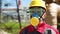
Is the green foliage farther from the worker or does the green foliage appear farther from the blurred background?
the worker

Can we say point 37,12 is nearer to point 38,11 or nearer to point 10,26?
point 38,11

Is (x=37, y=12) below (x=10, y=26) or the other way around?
the other way around

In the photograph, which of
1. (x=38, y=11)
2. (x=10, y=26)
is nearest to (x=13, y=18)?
(x=10, y=26)

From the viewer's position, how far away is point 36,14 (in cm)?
207

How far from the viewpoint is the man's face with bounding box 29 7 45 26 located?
2.06m

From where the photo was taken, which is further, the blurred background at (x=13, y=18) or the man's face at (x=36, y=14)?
the blurred background at (x=13, y=18)

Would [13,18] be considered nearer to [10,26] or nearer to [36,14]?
[10,26]

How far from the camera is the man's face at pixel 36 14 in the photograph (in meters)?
2.06

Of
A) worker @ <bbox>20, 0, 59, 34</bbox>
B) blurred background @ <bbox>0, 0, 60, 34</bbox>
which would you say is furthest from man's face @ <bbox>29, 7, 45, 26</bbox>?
blurred background @ <bbox>0, 0, 60, 34</bbox>

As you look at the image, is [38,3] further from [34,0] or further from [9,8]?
[9,8]

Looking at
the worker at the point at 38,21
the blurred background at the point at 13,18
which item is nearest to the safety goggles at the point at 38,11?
the worker at the point at 38,21

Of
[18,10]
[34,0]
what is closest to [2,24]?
[18,10]

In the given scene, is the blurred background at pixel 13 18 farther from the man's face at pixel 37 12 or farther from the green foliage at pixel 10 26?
the man's face at pixel 37 12

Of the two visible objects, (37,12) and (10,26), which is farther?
(10,26)
